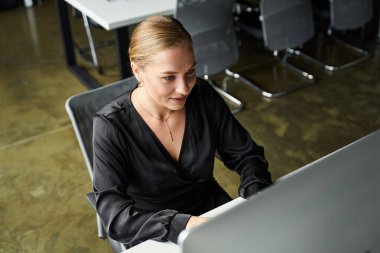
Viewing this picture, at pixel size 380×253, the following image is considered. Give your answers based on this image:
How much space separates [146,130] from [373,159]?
2.50 feet

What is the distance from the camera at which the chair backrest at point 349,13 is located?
3.82 metres

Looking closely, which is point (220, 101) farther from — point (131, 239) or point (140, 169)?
point (131, 239)

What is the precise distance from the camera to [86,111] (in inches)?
64.2

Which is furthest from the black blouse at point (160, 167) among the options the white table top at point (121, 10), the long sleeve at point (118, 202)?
the white table top at point (121, 10)

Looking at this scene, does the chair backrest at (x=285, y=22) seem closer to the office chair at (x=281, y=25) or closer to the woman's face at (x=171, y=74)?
the office chair at (x=281, y=25)

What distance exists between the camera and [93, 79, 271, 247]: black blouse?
1.31m

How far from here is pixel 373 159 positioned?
32.4 inches

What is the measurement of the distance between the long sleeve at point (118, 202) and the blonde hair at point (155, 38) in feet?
0.72

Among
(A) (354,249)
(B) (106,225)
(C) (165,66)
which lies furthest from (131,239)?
(A) (354,249)

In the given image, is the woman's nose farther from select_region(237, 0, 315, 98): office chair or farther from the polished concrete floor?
select_region(237, 0, 315, 98): office chair

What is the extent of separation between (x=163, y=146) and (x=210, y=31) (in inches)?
72.9

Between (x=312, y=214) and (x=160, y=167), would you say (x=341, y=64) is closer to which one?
(x=160, y=167)

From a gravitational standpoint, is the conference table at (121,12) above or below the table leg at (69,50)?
above

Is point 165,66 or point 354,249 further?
point 165,66
